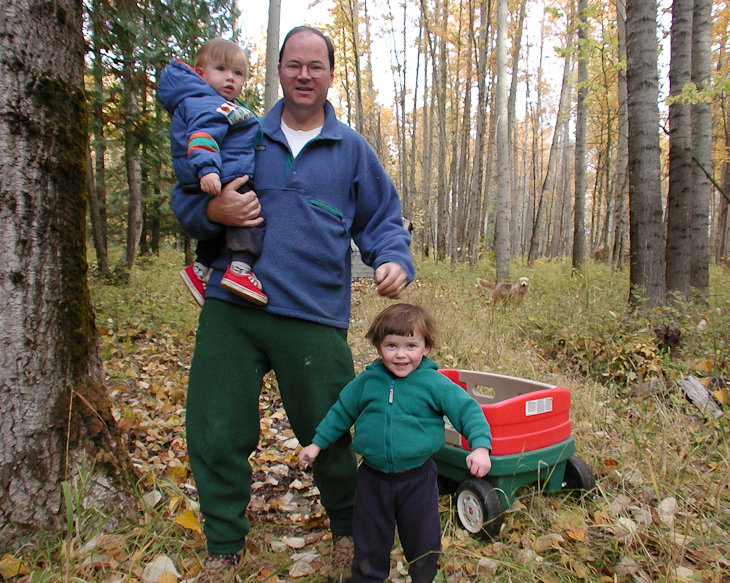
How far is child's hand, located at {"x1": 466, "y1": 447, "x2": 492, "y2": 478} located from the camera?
166cm

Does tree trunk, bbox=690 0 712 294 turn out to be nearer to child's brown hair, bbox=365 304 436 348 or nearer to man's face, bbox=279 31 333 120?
child's brown hair, bbox=365 304 436 348

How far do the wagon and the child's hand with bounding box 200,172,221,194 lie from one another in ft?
5.06

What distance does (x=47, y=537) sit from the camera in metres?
1.95

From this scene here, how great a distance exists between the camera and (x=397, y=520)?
6.19ft

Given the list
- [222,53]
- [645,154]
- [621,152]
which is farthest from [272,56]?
[621,152]

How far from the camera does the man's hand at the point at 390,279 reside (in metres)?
1.86

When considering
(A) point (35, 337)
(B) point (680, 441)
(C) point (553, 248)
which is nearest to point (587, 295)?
(B) point (680, 441)

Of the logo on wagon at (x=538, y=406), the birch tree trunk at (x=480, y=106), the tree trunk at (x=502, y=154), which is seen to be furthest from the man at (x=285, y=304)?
the birch tree trunk at (x=480, y=106)

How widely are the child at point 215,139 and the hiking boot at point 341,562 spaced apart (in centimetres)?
109

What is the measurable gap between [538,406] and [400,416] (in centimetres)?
97

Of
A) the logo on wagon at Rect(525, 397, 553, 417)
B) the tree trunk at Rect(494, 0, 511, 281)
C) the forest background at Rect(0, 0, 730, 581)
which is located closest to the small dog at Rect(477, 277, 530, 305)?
the forest background at Rect(0, 0, 730, 581)

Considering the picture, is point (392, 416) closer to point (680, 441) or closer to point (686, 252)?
point (680, 441)

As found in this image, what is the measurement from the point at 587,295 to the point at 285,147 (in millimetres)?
4605

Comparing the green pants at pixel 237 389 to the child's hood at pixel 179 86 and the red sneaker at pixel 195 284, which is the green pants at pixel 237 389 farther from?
the child's hood at pixel 179 86
